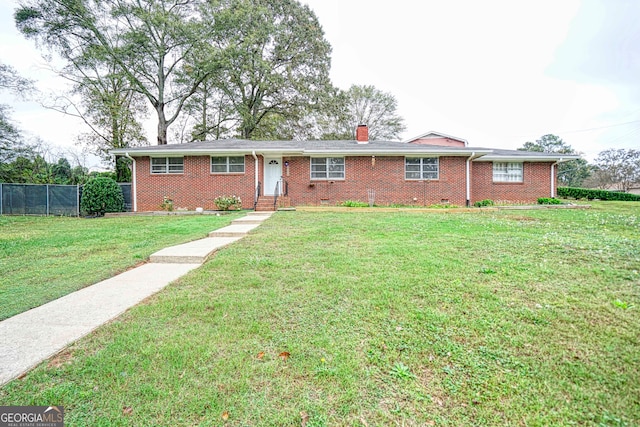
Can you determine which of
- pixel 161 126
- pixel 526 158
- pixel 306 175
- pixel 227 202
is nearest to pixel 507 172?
pixel 526 158

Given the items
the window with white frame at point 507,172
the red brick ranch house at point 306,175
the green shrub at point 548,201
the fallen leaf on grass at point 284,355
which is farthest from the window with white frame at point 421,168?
the fallen leaf on grass at point 284,355

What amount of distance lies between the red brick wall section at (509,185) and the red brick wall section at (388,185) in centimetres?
175

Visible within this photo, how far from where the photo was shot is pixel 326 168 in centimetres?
1396

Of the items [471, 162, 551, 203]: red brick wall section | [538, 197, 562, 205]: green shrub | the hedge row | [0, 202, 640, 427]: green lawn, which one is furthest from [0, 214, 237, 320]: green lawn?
the hedge row

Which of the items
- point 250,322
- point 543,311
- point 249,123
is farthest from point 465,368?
point 249,123

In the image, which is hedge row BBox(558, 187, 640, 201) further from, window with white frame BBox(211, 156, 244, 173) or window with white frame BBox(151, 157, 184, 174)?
window with white frame BBox(151, 157, 184, 174)

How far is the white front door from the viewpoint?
46.5ft

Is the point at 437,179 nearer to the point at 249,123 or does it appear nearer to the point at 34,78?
the point at 249,123

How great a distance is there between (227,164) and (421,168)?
9.35 m

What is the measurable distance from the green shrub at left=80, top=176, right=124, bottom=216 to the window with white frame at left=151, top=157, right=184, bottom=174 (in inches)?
76.4

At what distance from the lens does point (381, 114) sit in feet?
107

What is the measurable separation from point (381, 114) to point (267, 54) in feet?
49.0

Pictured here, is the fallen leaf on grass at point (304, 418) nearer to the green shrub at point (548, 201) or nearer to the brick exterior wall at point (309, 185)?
the brick exterior wall at point (309, 185)

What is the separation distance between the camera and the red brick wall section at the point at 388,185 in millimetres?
13812
